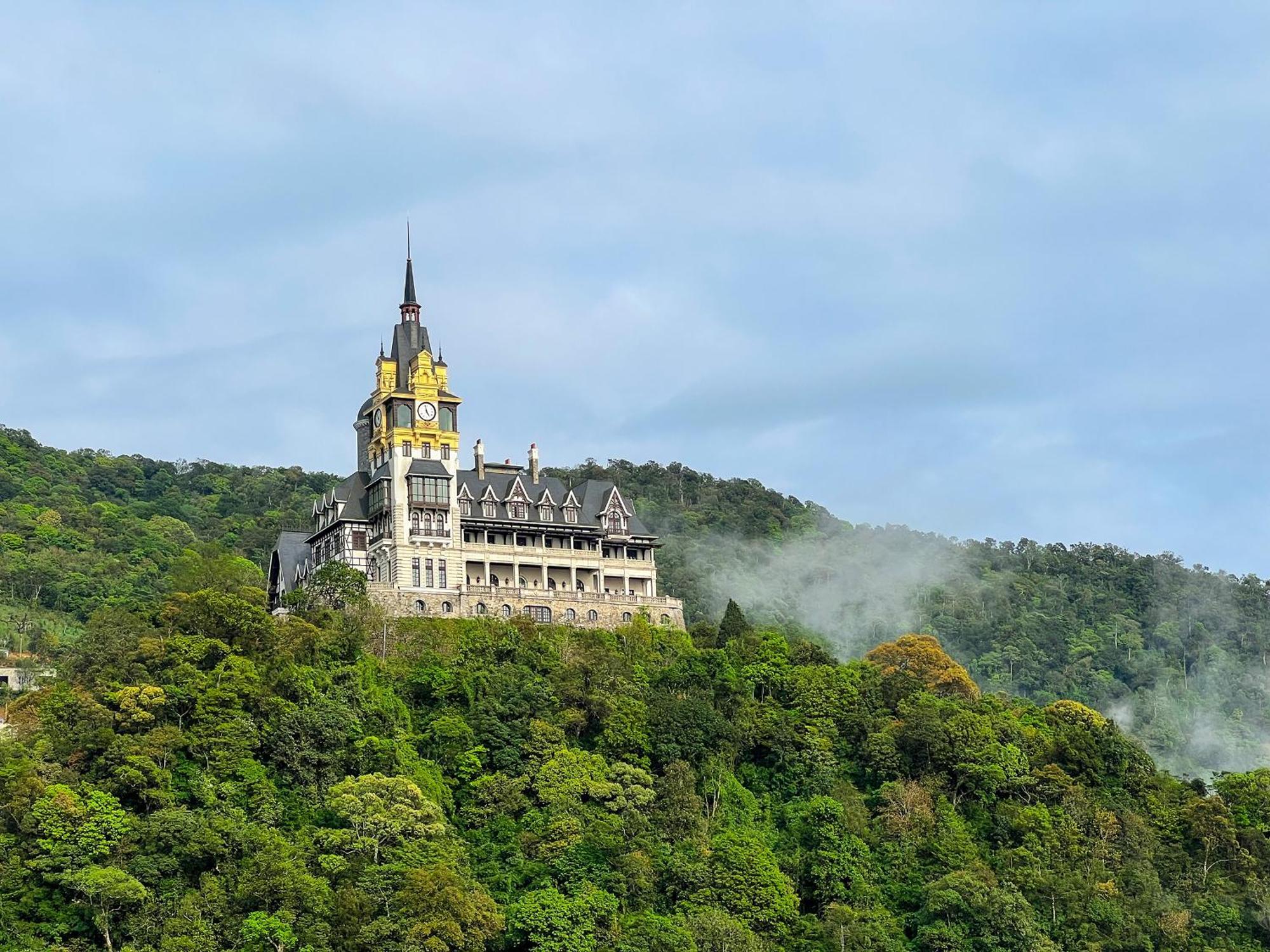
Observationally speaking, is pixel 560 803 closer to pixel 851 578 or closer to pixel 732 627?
pixel 732 627

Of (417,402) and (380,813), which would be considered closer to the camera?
(380,813)

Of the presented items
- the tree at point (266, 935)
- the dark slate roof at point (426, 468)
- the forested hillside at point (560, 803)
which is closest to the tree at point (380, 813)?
the forested hillside at point (560, 803)

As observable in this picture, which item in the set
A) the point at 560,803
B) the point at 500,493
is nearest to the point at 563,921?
the point at 560,803

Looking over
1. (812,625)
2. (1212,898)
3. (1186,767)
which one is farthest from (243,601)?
(1186,767)

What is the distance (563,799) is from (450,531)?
19.0 meters

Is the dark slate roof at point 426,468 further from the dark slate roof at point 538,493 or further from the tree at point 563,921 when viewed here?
the tree at point 563,921

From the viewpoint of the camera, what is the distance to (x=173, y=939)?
6175 centimetres

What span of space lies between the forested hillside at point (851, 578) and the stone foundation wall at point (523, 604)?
1019 inches

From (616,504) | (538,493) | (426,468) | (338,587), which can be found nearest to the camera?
(338,587)

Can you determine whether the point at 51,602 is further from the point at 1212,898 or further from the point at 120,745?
the point at 1212,898

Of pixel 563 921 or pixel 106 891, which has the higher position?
pixel 106 891

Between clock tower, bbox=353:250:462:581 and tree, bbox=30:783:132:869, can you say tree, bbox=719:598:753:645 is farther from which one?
tree, bbox=30:783:132:869

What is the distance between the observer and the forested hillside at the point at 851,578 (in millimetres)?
118825

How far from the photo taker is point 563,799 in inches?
2820
